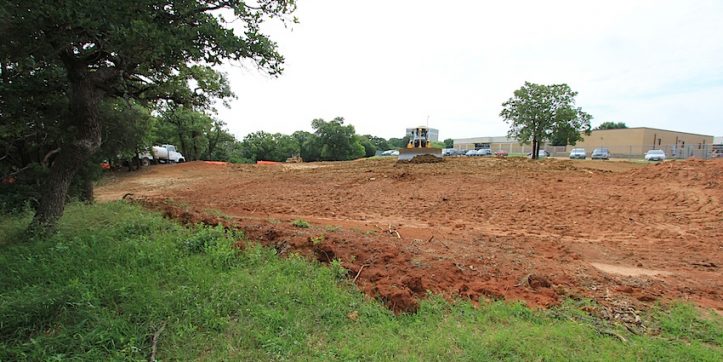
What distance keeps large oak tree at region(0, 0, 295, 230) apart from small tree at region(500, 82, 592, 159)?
102 ft

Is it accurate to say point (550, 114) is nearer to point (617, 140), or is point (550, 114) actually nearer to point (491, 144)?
point (617, 140)

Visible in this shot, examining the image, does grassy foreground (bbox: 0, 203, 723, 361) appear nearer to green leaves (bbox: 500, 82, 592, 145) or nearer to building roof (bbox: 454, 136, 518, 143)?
green leaves (bbox: 500, 82, 592, 145)

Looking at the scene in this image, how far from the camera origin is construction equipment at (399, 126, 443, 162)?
887 inches

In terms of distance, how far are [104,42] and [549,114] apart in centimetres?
3388

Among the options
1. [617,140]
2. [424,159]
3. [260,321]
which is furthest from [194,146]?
[617,140]

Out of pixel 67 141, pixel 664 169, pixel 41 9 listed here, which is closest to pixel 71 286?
pixel 41 9

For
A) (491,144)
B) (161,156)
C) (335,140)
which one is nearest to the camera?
(161,156)

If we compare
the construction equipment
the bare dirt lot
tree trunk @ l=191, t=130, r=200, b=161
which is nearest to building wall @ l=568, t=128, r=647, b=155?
the construction equipment

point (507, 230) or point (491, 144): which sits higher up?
point (491, 144)

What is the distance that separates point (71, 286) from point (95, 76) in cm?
392

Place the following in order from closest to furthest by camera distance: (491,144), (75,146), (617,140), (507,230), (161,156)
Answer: (75,146) < (507,230) < (161,156) < (617,140) < (491,144)

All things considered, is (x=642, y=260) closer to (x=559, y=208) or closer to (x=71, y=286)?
(x=559, y=208)

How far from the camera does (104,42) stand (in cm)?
445

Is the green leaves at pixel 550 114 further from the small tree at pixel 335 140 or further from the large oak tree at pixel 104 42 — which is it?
the large oak tree at pixel 104 42
